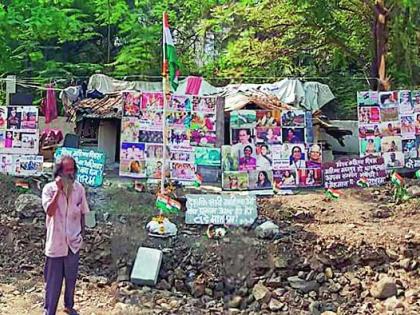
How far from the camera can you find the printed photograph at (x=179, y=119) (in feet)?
32.2

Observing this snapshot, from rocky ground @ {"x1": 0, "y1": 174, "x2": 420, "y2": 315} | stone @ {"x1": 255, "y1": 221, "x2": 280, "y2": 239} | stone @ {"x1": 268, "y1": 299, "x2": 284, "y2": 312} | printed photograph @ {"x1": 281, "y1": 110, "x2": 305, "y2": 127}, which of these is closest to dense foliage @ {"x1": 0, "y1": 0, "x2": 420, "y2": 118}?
printed photograph @ {"x1": 281, "y1": 110, "x2": 305, "y2": 127}

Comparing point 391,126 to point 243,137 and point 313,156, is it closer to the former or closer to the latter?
point 313,156

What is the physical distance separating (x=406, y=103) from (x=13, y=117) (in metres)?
6.57

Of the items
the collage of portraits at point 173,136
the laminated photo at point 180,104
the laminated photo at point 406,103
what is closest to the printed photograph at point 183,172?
the collage of portraits at point 173,136

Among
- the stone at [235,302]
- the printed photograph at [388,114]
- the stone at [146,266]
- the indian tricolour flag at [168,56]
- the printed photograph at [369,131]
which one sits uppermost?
the indian tricolour flag at [168,56]

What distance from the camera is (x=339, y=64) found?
14.6 meters

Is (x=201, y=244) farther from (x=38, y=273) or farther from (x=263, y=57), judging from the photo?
(x=263, y=57)

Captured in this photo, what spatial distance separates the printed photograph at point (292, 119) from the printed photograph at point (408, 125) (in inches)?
70.7

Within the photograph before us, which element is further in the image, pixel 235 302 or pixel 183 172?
pixel 183 172

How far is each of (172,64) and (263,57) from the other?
616 cm

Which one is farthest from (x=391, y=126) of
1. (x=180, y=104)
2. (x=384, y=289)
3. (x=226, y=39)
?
(x=226, y=39)

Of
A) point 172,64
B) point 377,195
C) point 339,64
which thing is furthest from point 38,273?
point 339,64

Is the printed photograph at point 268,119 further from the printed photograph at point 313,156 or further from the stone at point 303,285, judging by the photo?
the stone at point 303,285

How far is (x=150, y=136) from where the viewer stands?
9828 millimetres
